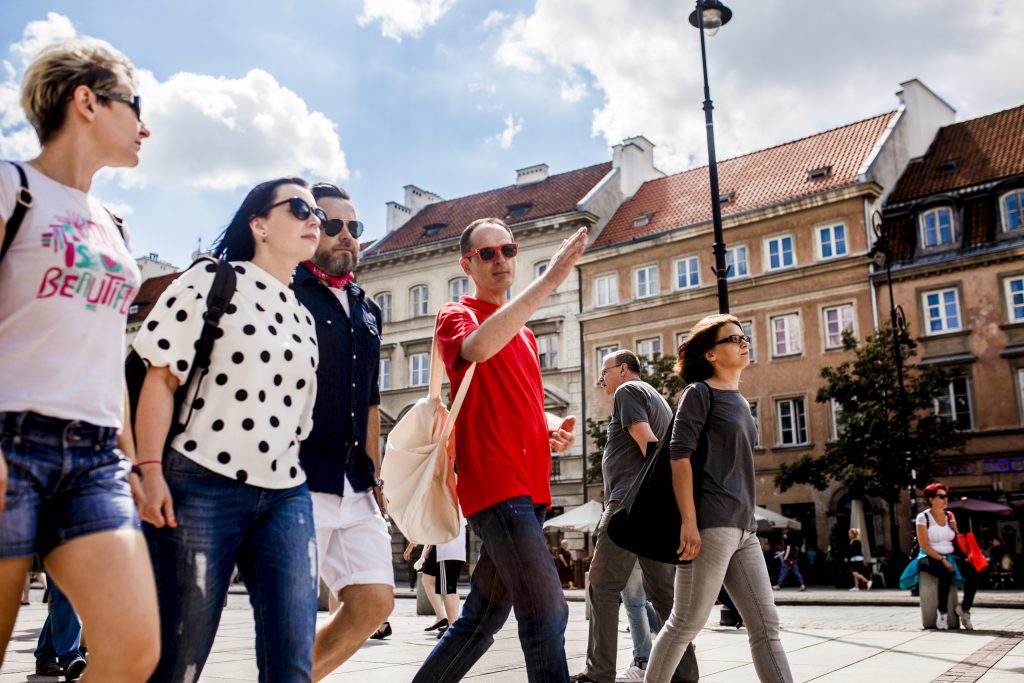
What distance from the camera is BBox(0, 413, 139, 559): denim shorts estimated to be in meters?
2.45

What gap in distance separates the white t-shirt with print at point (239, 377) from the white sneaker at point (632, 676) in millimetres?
4066

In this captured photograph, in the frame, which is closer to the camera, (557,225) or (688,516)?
(688,516)

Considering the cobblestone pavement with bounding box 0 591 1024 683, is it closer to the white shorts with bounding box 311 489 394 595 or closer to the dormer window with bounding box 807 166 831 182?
the white shorts with bounding box 311 489 394 595

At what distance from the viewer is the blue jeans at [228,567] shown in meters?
2.91

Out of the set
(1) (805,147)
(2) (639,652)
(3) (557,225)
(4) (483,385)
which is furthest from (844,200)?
(4) (483,385)

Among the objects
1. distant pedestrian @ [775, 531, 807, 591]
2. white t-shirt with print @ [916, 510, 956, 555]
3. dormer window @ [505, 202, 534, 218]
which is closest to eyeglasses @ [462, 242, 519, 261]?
white t-shirt with print @ [916, 510, 956, 555]

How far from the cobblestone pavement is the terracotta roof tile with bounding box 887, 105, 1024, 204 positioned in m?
25.5

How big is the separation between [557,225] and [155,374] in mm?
39999

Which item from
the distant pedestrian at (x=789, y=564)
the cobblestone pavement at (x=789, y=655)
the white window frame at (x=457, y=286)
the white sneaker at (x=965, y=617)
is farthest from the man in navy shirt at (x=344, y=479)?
the white window frame at (x=457, y=286)

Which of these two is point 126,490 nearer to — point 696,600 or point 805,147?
point 696,600

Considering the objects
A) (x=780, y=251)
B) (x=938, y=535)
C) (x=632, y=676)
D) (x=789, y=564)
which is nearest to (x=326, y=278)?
(x=632, y=676)

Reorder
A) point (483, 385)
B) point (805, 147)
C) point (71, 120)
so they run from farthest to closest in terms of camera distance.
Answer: point (805, 147) → point (483, 385) → point (71, 120)

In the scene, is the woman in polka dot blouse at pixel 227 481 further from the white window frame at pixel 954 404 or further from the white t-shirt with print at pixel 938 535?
the white window frame at pixel 954 404

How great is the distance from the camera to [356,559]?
3824 mm
